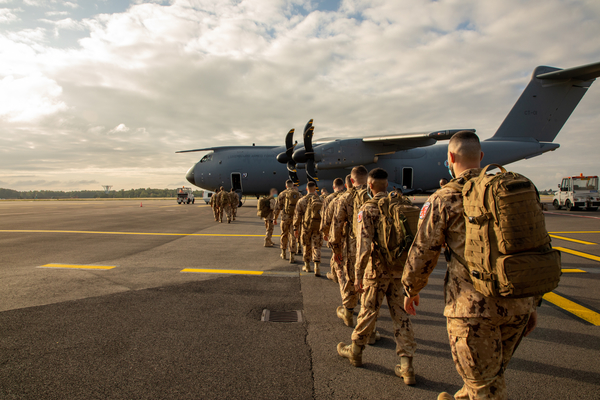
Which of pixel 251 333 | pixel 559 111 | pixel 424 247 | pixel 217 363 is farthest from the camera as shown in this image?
pixel 559 111

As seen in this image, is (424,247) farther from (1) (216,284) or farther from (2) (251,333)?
(1) (216,284)

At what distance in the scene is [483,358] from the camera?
1929 millimetres

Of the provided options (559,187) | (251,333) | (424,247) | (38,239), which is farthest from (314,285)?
(559,187)

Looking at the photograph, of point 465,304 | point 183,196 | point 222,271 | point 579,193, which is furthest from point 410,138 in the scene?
point 183,196

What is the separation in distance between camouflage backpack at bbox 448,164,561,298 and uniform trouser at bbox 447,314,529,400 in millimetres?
275

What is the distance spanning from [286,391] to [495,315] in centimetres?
180

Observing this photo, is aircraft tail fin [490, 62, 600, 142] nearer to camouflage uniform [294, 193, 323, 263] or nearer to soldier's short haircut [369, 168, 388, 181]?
camouflage uniform [294, 193, 323, 263]

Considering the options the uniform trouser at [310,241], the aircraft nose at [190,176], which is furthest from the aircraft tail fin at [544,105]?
the aircraft nose at [190,176]

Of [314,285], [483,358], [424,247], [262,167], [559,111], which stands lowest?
[314,285]

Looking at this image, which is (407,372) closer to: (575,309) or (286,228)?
(575,309)

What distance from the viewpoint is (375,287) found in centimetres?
308

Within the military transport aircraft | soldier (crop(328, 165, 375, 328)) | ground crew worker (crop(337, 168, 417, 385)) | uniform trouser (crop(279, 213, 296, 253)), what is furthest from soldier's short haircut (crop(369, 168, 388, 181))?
the military transport aircraft

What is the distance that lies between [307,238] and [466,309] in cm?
476

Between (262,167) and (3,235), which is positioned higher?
(262,167)
